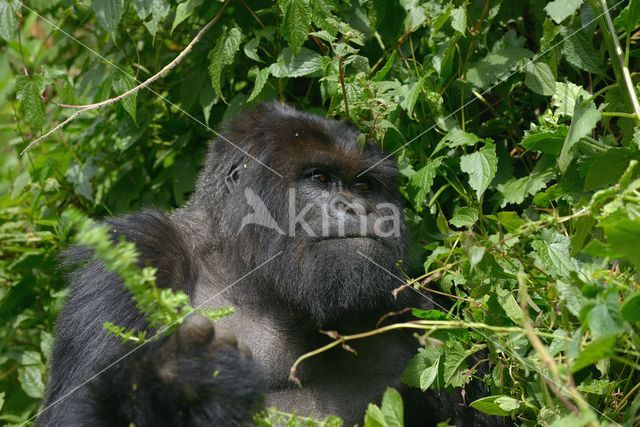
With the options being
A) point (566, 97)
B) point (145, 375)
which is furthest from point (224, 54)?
point (145, 375)

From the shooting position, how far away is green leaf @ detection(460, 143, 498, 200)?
3.86 meters

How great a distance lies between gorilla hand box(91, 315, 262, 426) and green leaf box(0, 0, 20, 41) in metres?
2.34

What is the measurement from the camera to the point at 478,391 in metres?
4.03

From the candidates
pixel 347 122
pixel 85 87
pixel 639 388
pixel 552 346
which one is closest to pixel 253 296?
pixel 347 122

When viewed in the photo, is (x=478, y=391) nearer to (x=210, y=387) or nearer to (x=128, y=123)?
(x=210, y=387)

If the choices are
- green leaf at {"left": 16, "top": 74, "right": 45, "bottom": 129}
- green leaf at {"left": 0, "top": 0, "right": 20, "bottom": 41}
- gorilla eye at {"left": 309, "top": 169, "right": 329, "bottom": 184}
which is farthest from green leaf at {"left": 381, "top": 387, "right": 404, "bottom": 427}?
green leaf at {"left": 0, "top": 0, "right": 20, "bottom": 41}

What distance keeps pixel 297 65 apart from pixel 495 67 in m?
0.97

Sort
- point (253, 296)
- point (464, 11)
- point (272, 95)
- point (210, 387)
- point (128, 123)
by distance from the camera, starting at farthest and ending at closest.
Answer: point (128, 123) < point (272, 95) < point (464, 11) < point (253, 296) < point (210, 387)

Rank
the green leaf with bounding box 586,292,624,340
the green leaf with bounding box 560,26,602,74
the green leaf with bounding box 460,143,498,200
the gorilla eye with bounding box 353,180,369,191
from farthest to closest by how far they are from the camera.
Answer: the green leaf with bounding box 560,26,602,74
the gorilla eye with bounding box 353,180,369,191
the green leaf with bounding box 460,143,498,200
the green leaf with bounding box 586,292,624,340

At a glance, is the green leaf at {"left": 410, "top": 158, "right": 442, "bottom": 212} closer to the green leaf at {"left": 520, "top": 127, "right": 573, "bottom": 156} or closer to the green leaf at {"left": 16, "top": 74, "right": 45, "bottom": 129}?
the green leaf at {"left": 520, "top": 127, "right": 573, "bottom": 156}

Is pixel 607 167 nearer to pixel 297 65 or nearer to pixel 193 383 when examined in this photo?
pixel 297 65

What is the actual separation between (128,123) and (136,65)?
0.35 m

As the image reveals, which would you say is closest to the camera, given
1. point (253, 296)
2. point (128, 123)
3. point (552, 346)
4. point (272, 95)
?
point (552, 346)

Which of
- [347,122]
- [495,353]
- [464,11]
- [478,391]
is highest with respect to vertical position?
[464,11]
